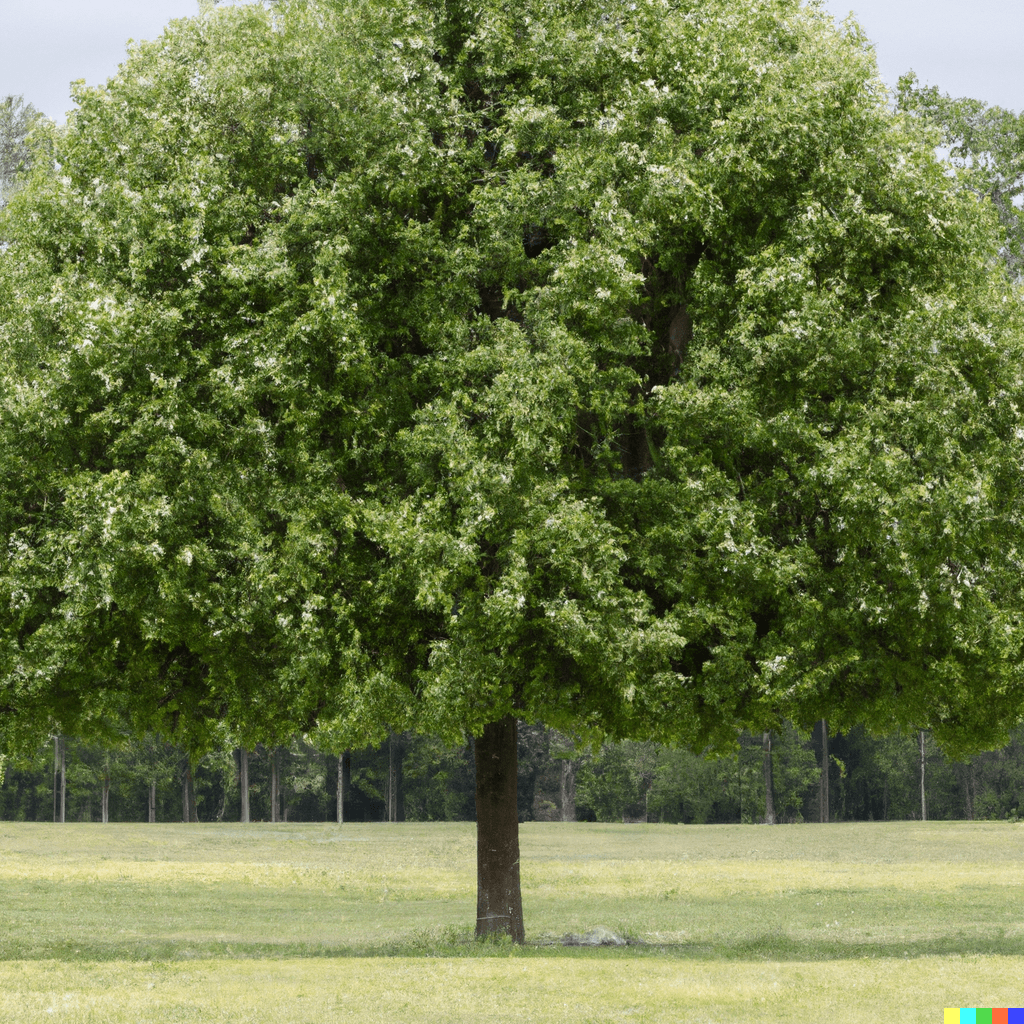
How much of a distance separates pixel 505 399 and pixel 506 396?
12cm

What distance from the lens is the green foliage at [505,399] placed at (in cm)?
1702

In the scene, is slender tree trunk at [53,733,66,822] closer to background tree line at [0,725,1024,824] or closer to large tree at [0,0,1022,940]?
background tree line at [0,725,1024,824]

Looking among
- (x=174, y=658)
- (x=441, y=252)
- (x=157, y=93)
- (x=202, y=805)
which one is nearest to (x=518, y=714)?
(x=174, y=658)

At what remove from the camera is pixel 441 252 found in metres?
18.8

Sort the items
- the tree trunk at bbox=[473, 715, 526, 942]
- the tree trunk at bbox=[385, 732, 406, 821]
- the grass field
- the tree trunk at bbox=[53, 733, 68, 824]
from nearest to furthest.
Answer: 1. the grass field
2. the tree trunk at bbox=[473, 715, 526, 942]
3. the tree trunk at bbox=[53, 733, 68, 824]
4. the tree trunk at bbox=[385, 732, 406, 821]

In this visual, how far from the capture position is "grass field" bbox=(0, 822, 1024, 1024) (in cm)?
1476

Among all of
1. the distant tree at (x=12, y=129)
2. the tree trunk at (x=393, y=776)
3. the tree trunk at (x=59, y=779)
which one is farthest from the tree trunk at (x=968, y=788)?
the distant tree at (x=12, y=129)

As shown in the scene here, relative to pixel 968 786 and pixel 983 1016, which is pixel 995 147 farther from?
pixel 968 786

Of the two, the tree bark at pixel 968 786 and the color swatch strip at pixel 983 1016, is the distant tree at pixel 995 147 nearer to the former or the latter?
the color swatch strip at pixel 983 1016

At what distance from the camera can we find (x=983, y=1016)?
13930 millimetres

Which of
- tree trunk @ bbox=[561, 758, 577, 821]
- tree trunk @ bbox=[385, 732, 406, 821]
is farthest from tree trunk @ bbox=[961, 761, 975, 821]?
tree trunk @ bbox=[385, 732, 406, 821]

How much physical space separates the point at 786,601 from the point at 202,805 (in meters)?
97.3

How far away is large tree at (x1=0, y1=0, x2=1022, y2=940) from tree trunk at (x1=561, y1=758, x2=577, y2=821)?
235 ft

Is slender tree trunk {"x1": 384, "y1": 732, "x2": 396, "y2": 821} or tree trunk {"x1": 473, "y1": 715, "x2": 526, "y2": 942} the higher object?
tree trunk {"x1": 473, "y1": 715, "x2": 526, "y2": 942}
